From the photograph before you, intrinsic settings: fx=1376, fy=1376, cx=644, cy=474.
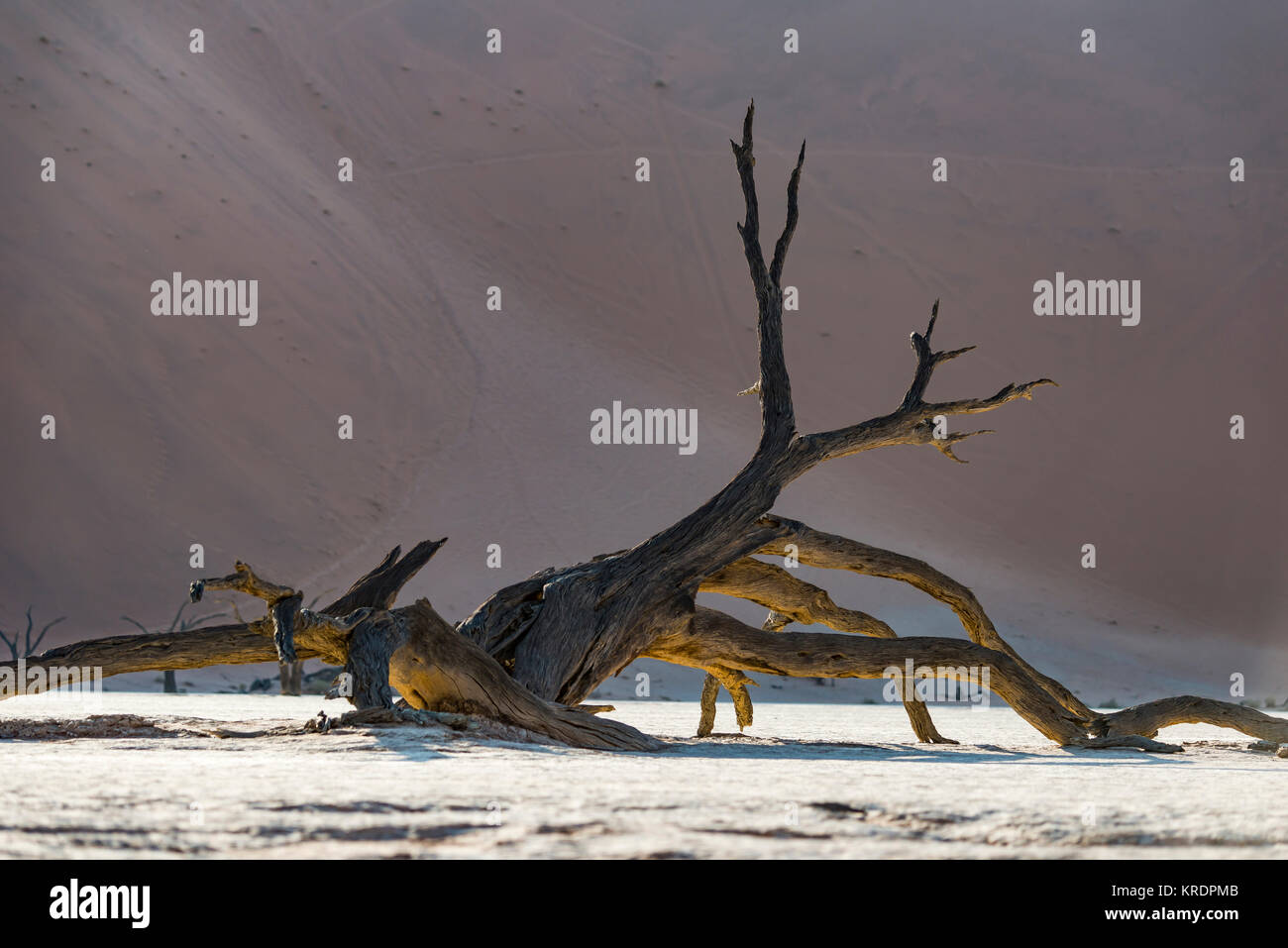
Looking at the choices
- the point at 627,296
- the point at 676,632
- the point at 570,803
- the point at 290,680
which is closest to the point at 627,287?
the point at 627,296

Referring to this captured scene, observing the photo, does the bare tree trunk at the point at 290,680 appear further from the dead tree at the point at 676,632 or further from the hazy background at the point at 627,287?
the hazy background at the point at 627,287

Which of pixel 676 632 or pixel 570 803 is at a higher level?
pixel 676 632

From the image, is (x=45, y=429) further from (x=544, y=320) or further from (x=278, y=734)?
(x=278, y=734)

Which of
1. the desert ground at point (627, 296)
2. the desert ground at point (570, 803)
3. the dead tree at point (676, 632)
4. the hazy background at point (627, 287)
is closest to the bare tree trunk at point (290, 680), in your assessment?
the desert ground at point (627, 296)

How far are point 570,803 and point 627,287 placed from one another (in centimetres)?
3206

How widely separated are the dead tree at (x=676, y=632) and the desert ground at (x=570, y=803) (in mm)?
453

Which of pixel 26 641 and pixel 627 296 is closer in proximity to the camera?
pixel 26 641

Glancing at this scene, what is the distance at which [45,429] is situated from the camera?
28.2 m

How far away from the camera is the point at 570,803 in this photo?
136 inches

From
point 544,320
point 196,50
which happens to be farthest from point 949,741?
point 196,50

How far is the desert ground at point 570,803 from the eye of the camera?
9.48ft

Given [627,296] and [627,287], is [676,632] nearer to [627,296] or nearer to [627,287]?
[627,296]

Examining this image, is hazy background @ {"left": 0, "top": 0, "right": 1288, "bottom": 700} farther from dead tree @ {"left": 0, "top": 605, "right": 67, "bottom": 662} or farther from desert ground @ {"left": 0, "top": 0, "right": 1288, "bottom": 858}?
dead tree @ {"left": 0, "top": 605, "right": 67, "bottom": 662}
